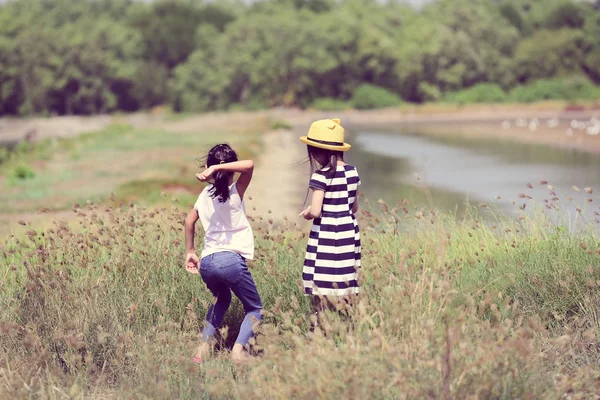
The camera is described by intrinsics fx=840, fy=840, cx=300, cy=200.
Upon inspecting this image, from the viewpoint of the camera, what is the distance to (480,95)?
4186 inches

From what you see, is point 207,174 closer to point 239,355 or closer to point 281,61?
point 239,355

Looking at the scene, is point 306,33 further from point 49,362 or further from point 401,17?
point 49,362

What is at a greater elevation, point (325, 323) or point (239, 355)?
point (325, 323)

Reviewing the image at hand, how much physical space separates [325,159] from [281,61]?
105m

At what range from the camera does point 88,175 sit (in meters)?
30.4

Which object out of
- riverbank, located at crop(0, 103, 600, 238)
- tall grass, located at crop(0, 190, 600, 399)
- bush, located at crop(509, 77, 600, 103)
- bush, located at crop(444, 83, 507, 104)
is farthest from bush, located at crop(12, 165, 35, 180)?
bush, located at crop(444, 83, 507, 104)

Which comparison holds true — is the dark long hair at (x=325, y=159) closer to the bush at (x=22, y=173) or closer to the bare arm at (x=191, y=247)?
the bare arm at (x=191, y=247)

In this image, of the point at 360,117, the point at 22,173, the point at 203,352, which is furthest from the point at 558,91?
the point at 203,352

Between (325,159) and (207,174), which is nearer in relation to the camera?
(207,174)

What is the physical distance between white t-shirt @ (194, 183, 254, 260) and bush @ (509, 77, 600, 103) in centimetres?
9612

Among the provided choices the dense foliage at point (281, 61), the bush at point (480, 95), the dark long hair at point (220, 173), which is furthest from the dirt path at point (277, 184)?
the dense foliage at point (281, 61)

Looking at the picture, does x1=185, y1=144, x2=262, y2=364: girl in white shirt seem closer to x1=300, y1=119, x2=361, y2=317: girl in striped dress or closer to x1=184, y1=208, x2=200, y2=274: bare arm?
x1=184, y1=208, x2=200, y2=274: bare arm

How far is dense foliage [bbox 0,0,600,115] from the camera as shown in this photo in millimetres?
109625

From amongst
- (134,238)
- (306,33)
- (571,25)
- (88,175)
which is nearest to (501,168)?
(88,175)
